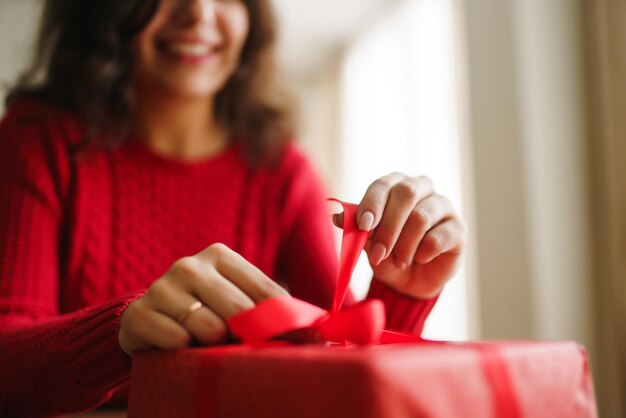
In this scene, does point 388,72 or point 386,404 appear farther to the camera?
point 388,72

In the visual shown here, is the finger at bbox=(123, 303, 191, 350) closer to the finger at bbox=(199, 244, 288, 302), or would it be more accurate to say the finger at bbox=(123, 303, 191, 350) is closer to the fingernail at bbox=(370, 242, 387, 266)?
the finger at bbox=(199, 244, 288, 302)

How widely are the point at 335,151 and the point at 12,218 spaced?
2321 mm

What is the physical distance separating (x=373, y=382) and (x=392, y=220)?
22cm

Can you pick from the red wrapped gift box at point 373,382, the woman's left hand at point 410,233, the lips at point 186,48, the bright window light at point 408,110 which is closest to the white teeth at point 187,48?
the lips at point 186,48

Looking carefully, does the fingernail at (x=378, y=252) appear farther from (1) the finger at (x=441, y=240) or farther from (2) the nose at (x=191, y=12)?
(2) the nose at (x=191, y=12)

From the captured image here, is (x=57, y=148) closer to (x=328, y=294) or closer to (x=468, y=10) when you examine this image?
(x=328, y=294)

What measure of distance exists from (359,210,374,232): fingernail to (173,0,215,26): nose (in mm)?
536

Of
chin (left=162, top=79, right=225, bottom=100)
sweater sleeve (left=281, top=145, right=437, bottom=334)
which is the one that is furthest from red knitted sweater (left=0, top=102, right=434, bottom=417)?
chin (left=162, top=79, right=225, bottom=100)

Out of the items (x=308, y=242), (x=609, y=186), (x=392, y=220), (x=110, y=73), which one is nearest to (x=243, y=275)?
(x=392, y=220)

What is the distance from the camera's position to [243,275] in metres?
0.38

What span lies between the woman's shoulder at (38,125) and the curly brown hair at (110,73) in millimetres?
20

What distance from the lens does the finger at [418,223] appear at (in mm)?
464

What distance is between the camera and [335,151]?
115 inches

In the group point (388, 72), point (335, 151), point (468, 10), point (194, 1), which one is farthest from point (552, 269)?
point (335, 151)
